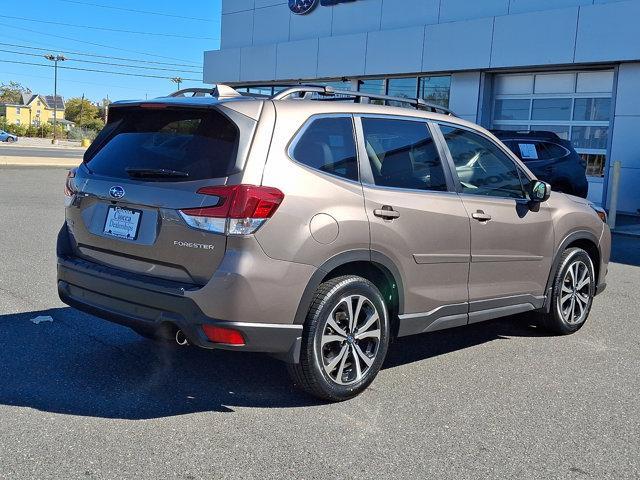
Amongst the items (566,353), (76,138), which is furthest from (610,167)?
(76,138)

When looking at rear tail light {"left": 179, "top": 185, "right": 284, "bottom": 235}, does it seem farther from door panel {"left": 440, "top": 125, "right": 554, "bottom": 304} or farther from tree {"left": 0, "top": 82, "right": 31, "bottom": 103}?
tree {"left": 0, "top": 82, "right": 31, "bottom": 103}

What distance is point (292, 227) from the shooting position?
3754 millimetres

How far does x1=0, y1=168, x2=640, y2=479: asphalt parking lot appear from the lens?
11.0 feet

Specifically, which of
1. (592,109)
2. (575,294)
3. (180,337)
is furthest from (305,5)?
(180,337)

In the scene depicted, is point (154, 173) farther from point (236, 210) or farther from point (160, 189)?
point (236, 210)

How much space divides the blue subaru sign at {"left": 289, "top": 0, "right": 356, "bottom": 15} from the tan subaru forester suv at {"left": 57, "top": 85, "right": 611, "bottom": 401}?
20415 mm

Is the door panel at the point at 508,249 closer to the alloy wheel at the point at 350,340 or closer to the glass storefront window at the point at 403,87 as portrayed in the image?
the alloy wheel at the point at 350,340

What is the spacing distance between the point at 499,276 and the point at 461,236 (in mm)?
593

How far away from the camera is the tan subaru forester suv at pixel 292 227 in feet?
12.1

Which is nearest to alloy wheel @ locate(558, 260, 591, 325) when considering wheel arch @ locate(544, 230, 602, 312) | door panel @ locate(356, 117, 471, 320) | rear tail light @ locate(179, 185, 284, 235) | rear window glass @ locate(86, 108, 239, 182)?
wheel arch @ locate(544, 230, 602, 312)

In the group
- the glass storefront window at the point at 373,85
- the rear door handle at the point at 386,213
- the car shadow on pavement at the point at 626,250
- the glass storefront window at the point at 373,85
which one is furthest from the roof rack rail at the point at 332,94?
the glass storefront window at the point at 373,85

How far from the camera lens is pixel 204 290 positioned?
367 cm

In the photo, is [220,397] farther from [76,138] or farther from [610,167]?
[76,138]

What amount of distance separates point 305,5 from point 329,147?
22.3 m
